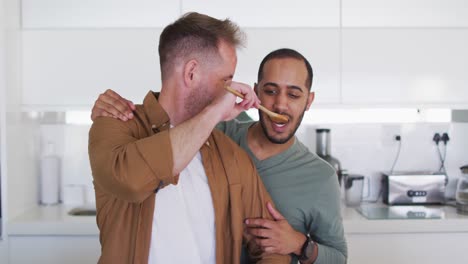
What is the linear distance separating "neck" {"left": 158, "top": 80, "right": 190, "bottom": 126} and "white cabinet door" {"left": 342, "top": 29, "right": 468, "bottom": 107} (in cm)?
156

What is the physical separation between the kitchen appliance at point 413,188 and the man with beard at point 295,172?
151 cm

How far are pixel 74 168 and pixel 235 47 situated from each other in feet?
6.64

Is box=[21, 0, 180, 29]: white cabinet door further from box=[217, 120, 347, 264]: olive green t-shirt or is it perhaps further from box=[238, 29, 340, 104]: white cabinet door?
box=[217, 120, 347, 264]: olive green t-shirt

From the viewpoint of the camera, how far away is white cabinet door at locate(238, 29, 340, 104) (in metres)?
→ 2.48

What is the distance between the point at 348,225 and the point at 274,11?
Result: 1254mm

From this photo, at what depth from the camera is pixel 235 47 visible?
48.0 inches

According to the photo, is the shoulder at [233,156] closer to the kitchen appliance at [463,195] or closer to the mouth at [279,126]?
the mouth at [279,126]

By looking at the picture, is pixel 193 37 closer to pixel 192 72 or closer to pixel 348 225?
pixel 192 72

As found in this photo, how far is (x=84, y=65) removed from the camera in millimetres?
2455

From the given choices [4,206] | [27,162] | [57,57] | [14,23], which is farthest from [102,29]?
[4,206]

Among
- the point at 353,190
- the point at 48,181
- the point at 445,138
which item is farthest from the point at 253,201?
the point at 445,138

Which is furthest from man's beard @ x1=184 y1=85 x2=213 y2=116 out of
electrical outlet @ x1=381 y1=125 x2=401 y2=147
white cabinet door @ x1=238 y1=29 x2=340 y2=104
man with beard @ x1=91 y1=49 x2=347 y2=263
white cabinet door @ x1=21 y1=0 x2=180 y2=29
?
electrical outlet @ x1=381 y1=125 x2=401 y2=147

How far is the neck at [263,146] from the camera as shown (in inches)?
53.1

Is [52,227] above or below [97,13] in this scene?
below
